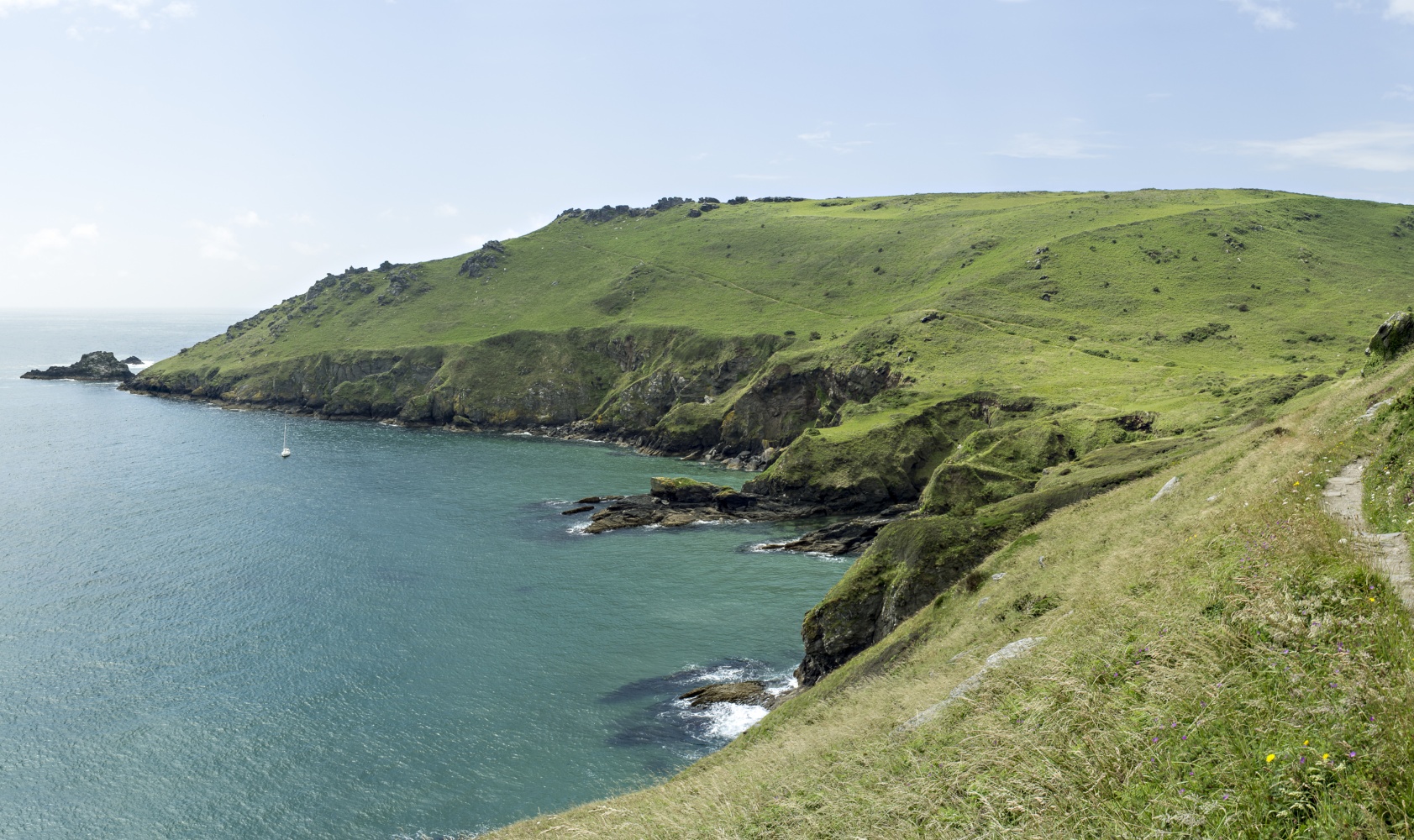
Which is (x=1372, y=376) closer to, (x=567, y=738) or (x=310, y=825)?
(x=567, y=738)

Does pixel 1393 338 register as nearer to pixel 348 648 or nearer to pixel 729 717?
pixel 729 717

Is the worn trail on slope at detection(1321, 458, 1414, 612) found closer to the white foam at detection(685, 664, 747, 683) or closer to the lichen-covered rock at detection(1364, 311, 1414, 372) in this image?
the lichen-covered rock at detection(1364, 311, 1414, 372)

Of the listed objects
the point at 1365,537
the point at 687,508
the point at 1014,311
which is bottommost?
the point at 687,508

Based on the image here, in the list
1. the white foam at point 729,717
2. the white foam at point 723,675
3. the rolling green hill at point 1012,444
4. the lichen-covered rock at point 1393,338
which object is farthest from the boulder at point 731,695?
the lichen-covered rock at point 1393,338

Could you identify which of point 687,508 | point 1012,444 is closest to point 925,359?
point 1012,444

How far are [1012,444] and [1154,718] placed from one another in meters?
67.6

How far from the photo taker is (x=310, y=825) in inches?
1359

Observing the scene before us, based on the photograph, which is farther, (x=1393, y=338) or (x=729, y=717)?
(x=729, y=717)

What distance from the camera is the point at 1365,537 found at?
14969mm

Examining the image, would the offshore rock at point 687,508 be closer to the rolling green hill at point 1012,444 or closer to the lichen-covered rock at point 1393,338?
the rolling green hill at point 1012,444

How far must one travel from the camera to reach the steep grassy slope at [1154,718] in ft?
29.8

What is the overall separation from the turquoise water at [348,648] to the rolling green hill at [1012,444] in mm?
13742

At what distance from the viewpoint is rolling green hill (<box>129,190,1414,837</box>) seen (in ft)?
37.1

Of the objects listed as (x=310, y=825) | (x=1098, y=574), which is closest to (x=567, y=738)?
(x=310, y=825)
